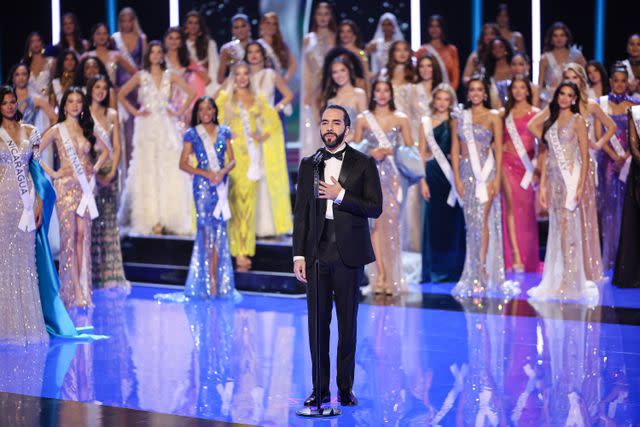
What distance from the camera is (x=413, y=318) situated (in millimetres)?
7562

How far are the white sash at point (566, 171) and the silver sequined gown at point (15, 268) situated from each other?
393 centimetres

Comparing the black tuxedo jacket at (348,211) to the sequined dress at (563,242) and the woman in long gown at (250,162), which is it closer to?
the sequined dress at (563,242)

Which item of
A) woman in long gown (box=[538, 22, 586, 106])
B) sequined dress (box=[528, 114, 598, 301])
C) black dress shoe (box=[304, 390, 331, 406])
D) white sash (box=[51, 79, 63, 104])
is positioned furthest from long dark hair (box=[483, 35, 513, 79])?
black dress shoe (box=[304, 390, 331, 406])

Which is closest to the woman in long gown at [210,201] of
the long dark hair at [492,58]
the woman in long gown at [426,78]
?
the woman in long gown at [426,78]

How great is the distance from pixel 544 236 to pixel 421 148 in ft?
7.03

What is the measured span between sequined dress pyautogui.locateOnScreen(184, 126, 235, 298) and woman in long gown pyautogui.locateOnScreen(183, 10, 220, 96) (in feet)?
7.30

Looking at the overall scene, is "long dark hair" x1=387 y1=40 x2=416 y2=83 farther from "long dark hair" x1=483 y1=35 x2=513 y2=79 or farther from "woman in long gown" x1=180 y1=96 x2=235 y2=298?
"woman in long gown" x1=180 y1=96 x2=235 y2=298

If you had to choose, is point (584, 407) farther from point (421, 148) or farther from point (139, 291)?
point (139, 291)

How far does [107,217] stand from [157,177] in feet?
4.73

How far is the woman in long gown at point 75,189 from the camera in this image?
26.2 feet

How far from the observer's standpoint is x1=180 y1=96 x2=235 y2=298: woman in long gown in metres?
8.54

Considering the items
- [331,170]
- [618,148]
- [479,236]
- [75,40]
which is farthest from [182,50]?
[331,170]

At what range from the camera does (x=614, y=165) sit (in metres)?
9.63

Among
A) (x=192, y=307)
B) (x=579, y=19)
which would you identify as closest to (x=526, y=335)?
(x=192, y=307)
